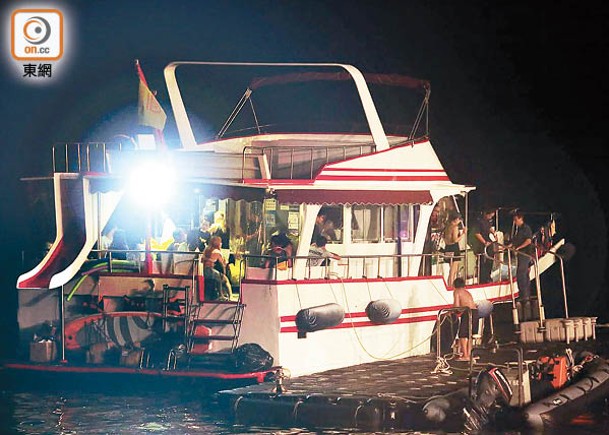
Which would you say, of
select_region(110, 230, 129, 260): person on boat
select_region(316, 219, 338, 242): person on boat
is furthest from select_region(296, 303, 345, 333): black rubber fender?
select_region(110, 230, 129, 260): person on boat

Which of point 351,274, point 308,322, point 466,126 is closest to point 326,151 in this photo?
point 351,274

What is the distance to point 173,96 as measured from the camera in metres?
21.6

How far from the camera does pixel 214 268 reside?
19.8 metres

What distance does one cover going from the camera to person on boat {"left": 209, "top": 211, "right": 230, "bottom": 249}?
826 inches

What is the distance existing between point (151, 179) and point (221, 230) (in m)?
1.70

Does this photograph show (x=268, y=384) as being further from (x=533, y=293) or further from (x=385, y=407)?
(x=533, y=293)

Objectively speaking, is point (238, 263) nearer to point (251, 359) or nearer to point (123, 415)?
point (251, 359)

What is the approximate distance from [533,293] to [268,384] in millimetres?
16334

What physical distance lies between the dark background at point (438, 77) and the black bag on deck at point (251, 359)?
16.4 meters

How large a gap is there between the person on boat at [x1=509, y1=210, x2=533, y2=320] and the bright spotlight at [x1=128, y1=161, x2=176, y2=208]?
6251mm

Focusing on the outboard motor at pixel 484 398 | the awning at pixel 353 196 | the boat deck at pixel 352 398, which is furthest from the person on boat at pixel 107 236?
the outboard motor at pixel 484 398

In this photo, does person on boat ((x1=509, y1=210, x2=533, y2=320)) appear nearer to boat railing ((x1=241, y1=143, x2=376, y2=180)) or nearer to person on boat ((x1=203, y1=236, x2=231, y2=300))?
boat railing ((x1=241, y1=143, x2=376, y2=180))

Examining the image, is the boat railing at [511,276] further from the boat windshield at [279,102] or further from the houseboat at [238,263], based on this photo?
the boat windshield at [279,102]

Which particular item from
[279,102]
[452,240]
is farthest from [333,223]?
[279,102]
